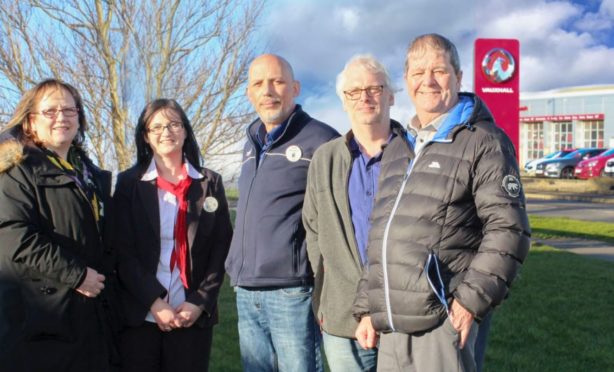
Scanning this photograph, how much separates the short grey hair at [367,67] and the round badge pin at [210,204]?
1024 millimetres

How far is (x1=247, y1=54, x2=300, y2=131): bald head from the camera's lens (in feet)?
12.0

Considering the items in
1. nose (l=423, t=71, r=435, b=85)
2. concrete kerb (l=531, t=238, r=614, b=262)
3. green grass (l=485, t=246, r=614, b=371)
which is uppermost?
nose (l=423, t=71, r=435, b=85)

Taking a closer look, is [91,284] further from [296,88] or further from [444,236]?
[444,236]

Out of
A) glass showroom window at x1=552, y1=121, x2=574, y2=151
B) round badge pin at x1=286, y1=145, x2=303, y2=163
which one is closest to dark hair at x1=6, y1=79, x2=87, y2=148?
round badge pin at x1=286, y1=145, x2=303, y2=163

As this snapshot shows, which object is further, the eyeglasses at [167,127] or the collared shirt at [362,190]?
the eyeglasses at [167,127]

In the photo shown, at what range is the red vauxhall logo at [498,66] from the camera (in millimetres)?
9906

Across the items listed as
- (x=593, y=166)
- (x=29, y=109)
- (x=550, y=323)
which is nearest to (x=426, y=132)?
(x=29, y=109)

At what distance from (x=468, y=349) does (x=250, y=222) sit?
4.75 feet

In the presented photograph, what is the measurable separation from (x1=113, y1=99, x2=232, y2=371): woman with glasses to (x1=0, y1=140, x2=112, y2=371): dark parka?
0.27m

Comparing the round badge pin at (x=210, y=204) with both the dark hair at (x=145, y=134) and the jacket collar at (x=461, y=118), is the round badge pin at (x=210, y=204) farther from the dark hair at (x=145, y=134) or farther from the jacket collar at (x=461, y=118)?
the jacket collar at (x=461, y=118)

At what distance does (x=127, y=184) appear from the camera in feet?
12.1

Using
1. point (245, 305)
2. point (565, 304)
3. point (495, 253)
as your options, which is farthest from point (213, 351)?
point (565, 304)

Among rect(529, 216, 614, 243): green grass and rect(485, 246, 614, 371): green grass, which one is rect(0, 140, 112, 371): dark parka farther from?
rect(529, 216, 614, 243): green grass

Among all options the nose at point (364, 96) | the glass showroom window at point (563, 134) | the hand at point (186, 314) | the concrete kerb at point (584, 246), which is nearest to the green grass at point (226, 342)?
the hand at point (186, 314)
